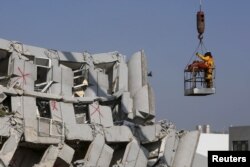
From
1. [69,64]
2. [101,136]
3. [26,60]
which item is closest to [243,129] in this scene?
[101,136]

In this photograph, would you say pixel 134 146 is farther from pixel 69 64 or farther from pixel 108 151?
pixel 69 64

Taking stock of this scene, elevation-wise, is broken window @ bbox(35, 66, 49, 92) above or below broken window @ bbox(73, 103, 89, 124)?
above

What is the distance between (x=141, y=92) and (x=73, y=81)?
9.18ft

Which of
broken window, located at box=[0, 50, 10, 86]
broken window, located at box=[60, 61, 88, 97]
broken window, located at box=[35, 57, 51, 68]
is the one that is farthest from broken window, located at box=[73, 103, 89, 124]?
broken window, located at box=[0, 50, 10, 86]

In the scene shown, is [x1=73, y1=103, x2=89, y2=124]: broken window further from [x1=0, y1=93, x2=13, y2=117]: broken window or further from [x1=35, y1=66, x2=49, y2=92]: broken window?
[x1=0, y1=93, x2=13, y2=117]: broken window

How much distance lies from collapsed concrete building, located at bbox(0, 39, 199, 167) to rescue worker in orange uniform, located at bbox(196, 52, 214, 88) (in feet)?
19.3

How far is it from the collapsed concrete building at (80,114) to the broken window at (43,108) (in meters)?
0.04

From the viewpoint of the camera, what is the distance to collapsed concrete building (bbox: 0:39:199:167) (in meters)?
19.7

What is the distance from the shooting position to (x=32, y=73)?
2094cm

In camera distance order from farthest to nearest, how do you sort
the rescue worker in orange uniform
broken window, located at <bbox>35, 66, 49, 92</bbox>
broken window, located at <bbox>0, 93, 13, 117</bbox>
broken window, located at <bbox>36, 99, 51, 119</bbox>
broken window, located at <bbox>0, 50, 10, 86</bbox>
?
broken window, located at <bbox>35, 66, 49, 92</bbox>
broken window, located at <bbox>36, 99, 51, 119</bbox>
broken window, located at <bbox>0, 50, 10, 86</bbox>
broken window, located at <bbox>0, 93, 13, 117</bbox>
the rescue worker in orange uniform

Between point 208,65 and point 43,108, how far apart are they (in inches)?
276

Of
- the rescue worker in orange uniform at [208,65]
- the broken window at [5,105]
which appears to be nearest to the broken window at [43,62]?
the broken window at [5,105]

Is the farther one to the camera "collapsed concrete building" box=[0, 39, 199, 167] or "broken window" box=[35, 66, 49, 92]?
"broken window" box=[35, 66, 49, 92]

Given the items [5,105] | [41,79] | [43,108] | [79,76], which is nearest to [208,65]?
[43,108]
